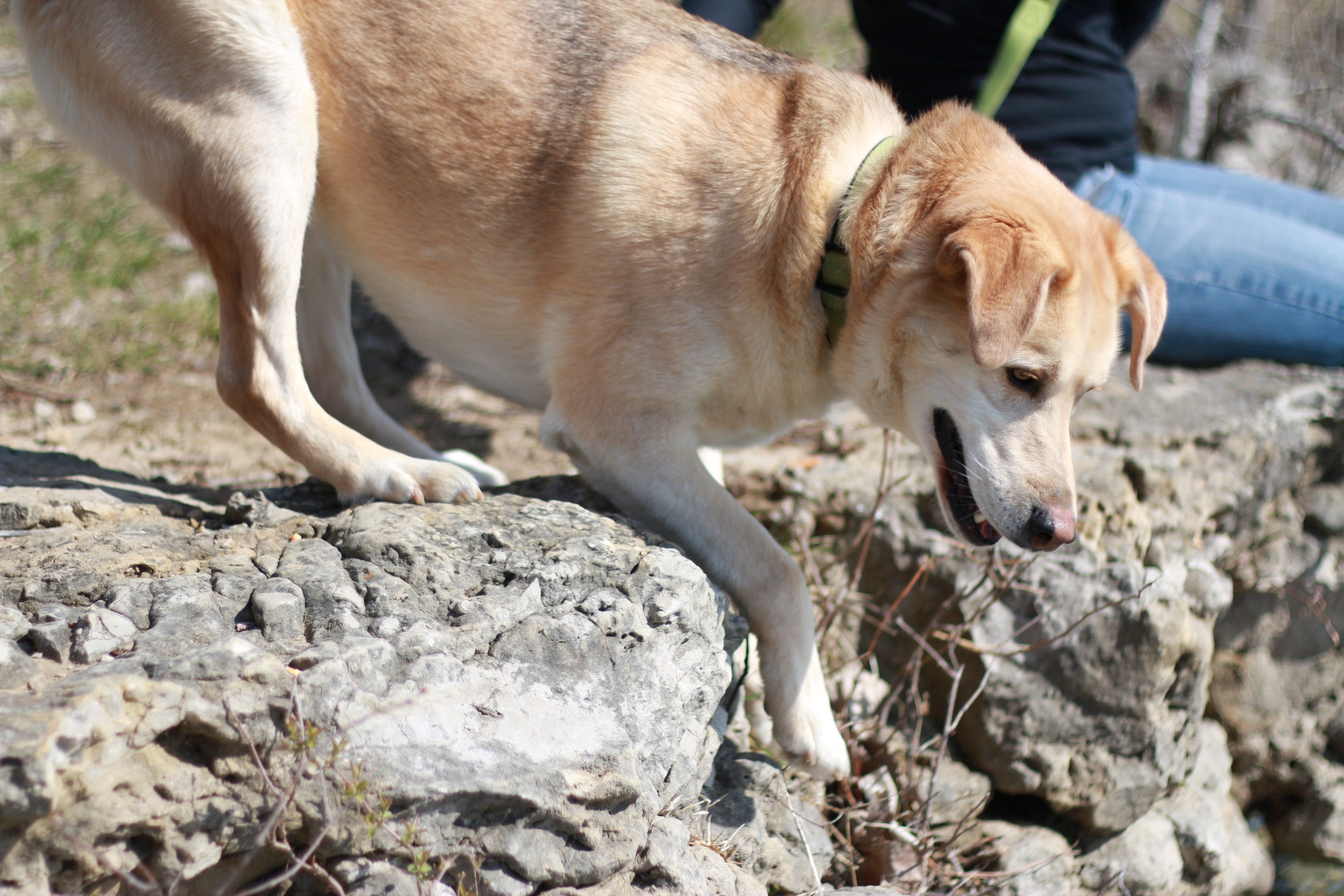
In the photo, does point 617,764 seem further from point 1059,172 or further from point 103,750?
point 1059,172

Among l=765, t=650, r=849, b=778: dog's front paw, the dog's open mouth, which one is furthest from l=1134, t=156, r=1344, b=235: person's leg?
l=765, t=650, r=849, b=778: dog's front paw

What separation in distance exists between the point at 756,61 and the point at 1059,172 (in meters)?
1.78

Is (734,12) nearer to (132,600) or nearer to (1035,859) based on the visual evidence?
(132,600)

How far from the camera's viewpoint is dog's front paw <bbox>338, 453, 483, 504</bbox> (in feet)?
7.39

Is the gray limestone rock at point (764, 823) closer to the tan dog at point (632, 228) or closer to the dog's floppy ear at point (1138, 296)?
the tan dog at point (632, 228)

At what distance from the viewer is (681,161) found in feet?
7.91

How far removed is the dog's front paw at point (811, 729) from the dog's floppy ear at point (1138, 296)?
1.18m

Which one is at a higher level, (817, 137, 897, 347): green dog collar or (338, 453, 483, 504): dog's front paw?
(817, 137, 897, 347): green dog collar

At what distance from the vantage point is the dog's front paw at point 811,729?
7.36 ft

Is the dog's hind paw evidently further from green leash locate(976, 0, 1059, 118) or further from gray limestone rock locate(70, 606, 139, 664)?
green leash locate(976, 0, 1059, 118)

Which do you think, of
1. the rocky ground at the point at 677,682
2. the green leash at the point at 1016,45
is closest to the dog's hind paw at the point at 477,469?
the rocky ground at the point at 677,682

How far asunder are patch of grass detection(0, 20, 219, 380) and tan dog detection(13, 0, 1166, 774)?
5.60 ft

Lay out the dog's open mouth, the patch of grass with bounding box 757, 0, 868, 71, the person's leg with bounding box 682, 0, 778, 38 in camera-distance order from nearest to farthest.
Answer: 1. the dog's open mouth
2. the person's leg with bounding box 682, 0, 778, 38
3. the patch of grass with bounding box 757, 0, 868, 71

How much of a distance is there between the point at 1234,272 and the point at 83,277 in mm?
4772
